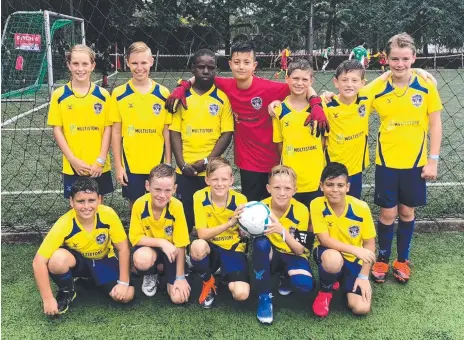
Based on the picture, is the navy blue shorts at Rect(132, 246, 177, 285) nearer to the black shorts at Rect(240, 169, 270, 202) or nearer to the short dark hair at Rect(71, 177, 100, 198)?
the short dark hair at Rect(71, 177, 100, 198)

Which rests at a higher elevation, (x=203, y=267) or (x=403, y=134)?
(x=403, y=134)

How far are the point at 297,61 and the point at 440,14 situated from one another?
16.3 ft

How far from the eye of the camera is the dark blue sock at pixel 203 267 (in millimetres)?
2574

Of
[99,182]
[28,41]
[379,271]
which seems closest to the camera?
[379,271]

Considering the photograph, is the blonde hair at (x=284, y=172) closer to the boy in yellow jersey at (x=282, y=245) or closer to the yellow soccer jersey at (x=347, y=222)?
the boy in yellow jersey at (x=282, y=245)

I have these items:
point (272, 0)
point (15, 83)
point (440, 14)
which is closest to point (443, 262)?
point (272, 0)

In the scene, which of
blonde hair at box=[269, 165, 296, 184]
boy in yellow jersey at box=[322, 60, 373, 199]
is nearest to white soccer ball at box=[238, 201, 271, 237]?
blonde hair at box=[269, 165, 296, 184]

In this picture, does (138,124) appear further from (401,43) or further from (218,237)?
(401,43)

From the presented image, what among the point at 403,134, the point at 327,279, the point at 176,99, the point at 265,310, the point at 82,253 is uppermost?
the point at 176,99

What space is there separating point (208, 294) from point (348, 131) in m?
1.22

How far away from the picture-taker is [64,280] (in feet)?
8.18

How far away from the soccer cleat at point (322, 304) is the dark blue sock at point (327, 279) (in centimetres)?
3

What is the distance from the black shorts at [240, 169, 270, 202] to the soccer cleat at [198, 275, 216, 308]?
650 mm

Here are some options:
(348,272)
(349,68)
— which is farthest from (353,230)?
(349,68)
